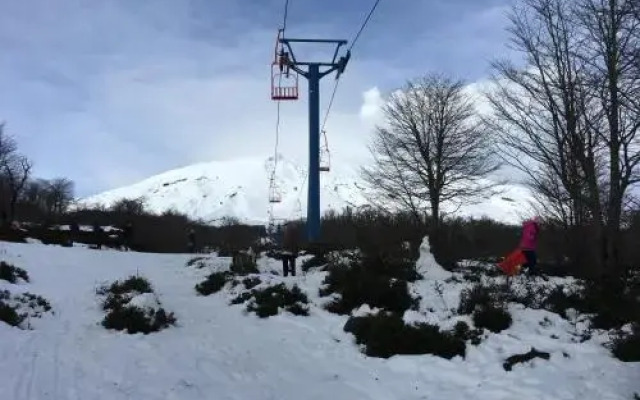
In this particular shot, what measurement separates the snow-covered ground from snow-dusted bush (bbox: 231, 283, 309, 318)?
0.25 meters

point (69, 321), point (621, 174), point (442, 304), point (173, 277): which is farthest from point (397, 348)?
point (173, 277)

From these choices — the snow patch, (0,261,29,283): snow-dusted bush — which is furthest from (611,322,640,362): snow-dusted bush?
(0,261,29,283): snow-dusted bush

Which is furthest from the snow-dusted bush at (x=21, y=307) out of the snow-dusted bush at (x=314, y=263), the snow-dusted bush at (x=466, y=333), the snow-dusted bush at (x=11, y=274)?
the snow-dusted bush at (x=314, y=263)

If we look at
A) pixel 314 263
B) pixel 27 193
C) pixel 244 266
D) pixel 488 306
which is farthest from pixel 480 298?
pixel 27 193

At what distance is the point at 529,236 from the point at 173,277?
10713 mm

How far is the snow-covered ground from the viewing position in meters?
7.86

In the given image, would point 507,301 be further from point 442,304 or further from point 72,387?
point 72,387

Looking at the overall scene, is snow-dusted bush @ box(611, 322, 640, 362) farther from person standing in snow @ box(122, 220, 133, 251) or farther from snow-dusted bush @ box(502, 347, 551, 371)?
person standing in snow @ box(122, 220, 133, 251)

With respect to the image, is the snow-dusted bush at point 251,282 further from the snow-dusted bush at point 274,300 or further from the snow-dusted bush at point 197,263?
the snow-dusted bush at point 197,263

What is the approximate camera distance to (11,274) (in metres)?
16.8

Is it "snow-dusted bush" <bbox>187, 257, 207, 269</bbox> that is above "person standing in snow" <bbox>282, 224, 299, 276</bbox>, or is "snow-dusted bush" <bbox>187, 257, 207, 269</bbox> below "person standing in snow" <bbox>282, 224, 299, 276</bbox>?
below

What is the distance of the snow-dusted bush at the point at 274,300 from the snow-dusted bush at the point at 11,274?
5946 millimetres

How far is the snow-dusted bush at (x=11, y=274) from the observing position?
16.5 m

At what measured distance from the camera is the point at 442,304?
39.7 feet
